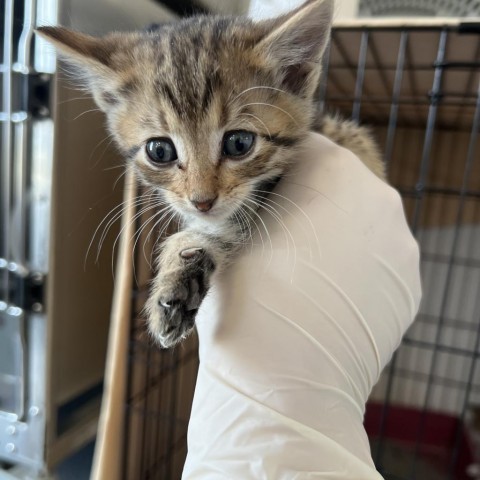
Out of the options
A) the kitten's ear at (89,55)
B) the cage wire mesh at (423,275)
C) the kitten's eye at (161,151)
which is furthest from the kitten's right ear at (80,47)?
the cage wire mesh at (423,275)

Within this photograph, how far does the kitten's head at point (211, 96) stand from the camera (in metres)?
0.57

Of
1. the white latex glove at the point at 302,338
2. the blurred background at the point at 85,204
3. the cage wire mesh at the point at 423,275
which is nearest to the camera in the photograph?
the white latex glove at the point at 302,338

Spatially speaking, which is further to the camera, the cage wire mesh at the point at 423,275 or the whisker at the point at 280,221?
the cage wire mesh at the point at 423,275

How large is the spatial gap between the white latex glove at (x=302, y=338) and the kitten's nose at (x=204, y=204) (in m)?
0.08

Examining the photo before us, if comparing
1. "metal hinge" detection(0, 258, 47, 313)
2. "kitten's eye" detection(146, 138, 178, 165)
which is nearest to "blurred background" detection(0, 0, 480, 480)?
"metal hinge" detection(0, 258, 47, 313)

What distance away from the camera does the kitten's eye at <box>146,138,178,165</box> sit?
604 millimetres

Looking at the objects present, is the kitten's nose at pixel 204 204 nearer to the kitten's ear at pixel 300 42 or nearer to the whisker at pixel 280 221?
the whisker at pixel 280 221

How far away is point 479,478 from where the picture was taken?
1264 millimetres

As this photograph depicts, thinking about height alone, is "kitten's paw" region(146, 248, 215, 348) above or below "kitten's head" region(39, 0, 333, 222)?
below

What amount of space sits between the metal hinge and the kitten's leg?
30 cm

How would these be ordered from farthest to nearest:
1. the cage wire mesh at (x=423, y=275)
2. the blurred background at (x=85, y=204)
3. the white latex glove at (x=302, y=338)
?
the cage wire mesh at (x=423, y=275)
the blurred background at (x=85, y=204)
the white latex glove at (x=302, y=338)

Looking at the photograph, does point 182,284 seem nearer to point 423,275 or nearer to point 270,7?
point 270,7

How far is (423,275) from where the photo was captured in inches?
61.3

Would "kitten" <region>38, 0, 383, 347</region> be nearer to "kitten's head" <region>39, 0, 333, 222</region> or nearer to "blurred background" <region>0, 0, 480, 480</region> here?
"kitten's head" <region>39, 0, 333, 222</region>
